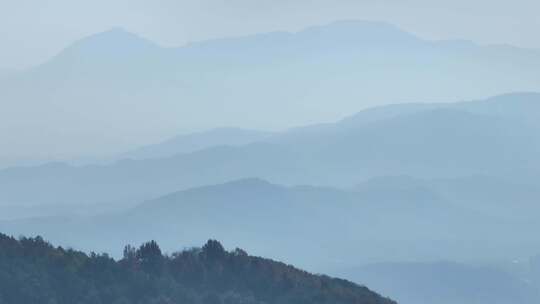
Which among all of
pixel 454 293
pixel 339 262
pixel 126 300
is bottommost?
pixel 126 300

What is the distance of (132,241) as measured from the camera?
19862cm

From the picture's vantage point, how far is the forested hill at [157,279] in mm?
38656

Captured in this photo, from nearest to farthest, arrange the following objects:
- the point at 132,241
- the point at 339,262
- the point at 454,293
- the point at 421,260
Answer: the point at 454,293 < the point at 421,260 < the point at 339,262 < the point at 132,241

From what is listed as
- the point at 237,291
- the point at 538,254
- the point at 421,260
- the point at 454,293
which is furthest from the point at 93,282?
the point at 538,254

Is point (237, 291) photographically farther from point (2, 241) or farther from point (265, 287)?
point (2, 241)

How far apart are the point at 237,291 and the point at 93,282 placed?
12.4 ft

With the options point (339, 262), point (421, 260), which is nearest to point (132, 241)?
point (339, 262)

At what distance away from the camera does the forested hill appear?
127 ft

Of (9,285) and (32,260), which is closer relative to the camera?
(9,285)

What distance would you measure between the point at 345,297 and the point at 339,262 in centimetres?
14235

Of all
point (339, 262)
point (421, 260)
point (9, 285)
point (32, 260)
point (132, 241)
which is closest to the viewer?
point (9, 285)

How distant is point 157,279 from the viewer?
40375 mm

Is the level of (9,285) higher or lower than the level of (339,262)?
lower

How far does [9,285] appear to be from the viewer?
3788 cm
